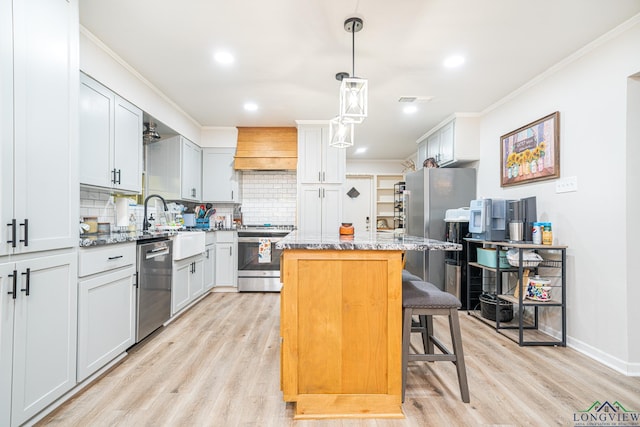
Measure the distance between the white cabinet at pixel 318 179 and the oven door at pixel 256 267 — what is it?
23.3 inches

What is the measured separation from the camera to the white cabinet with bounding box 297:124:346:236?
14.2 feet

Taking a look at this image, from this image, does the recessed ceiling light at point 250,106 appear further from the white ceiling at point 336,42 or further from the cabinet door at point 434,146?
the cabinet door at point 434,146

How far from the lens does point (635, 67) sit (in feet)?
6.89

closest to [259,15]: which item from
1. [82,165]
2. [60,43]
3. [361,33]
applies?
[361,33]

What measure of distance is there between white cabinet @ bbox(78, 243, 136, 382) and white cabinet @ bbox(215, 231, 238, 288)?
77.4 inches

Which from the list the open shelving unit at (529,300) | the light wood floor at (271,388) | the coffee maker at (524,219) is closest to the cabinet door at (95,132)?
the light wood floor at (271,388)

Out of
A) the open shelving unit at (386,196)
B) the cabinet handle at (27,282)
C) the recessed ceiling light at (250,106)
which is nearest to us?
the cabinet handle at (27,282)

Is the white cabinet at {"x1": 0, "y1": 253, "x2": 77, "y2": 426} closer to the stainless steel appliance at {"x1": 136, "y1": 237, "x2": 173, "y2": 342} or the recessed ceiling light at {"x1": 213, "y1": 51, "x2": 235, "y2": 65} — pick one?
the stainless steel appliance at {"x1": 136, "y1": 237, "x2": 173, "y2": 342}

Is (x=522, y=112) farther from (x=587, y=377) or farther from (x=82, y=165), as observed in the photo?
(x=82, y=165)

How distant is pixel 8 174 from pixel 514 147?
4.02 meters

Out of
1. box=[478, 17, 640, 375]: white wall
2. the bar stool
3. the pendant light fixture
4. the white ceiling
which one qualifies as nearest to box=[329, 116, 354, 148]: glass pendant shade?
the pendant light fixture

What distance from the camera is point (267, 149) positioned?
448 centimetres

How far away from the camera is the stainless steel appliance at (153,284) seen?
2.40m

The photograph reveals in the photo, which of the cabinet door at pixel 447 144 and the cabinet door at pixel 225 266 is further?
the cabinet door at pixel 225 266
